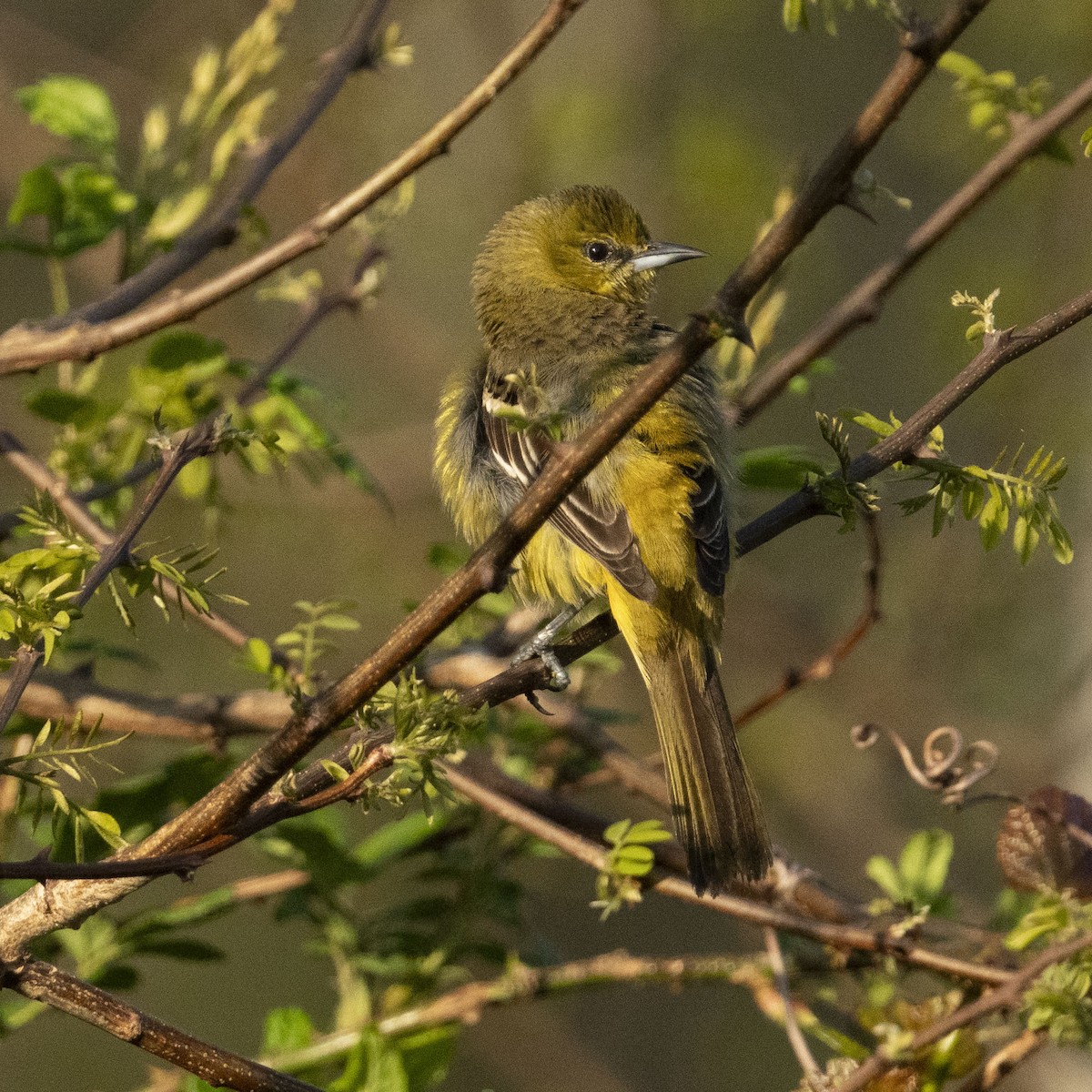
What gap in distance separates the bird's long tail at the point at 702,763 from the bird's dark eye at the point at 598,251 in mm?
1821

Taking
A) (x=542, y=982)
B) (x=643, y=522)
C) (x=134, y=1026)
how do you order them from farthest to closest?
(x=643, y=522)
(x=542, y=982)
(x=134, y=1026)

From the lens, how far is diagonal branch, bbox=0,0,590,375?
8.25 feet

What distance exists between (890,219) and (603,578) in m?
6.61

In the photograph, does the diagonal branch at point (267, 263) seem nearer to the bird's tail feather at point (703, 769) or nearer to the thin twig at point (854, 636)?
the thin twig at point (854, 636)

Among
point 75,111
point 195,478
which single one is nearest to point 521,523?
point 195,478

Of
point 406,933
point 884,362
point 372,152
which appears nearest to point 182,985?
point 372,152

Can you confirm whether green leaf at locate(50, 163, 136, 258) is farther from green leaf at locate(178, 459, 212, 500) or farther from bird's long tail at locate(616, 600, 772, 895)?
bird's long tail at locate(616, 600, 772, 895)

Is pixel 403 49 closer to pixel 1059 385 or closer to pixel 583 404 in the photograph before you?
pixel 583 404

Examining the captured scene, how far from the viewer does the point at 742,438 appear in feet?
17.8

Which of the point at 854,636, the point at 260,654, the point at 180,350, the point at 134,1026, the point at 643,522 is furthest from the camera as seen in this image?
the point at 643,522

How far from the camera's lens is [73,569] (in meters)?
1.91

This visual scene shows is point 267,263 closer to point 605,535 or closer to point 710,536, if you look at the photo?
point 605,535

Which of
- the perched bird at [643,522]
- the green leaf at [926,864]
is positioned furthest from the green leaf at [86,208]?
the green leaf at [926,864]

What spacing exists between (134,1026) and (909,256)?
7.04 ft
